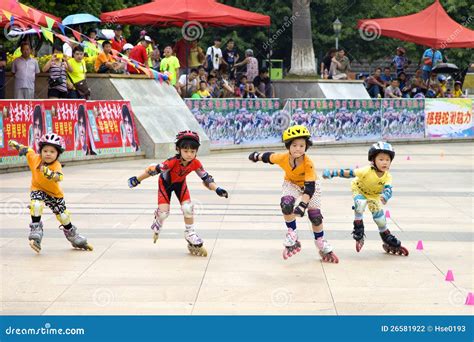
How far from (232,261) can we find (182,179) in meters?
1.09

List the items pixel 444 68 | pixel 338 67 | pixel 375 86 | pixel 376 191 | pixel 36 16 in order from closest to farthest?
pixel 376 191 < pixel 36 16 < pixel 338 67 < pixel 375 86 < pixel 444 68

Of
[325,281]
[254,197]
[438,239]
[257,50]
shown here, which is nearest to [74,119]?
[254,197]

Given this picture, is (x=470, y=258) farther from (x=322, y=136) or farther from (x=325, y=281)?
(x=322, y=136)

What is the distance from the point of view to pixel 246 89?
26688mm

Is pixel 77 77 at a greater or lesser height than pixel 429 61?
greater

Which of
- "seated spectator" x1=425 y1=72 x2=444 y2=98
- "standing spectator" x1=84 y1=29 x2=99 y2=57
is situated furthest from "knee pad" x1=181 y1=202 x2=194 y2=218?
"seated spectator" x1=425 y1=72 x2=444 y2=98

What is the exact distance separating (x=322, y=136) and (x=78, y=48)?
29.1 feet

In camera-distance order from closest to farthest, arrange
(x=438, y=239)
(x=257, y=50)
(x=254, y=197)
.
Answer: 1. (x=438, y=239)
2. (x=254, y=197)
3. (x=257, y=50)

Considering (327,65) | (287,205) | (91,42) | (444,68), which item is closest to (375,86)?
(327,65)

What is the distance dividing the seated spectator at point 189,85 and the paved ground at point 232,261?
887 centimetres

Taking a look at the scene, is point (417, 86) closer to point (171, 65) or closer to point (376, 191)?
point (171, 65)

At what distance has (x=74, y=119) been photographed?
66.0 feet

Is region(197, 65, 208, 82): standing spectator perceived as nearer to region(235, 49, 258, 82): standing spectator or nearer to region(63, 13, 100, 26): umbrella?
region(235, 49, 258, 82): standing spectator

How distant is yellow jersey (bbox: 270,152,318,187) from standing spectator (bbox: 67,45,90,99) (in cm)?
1157
